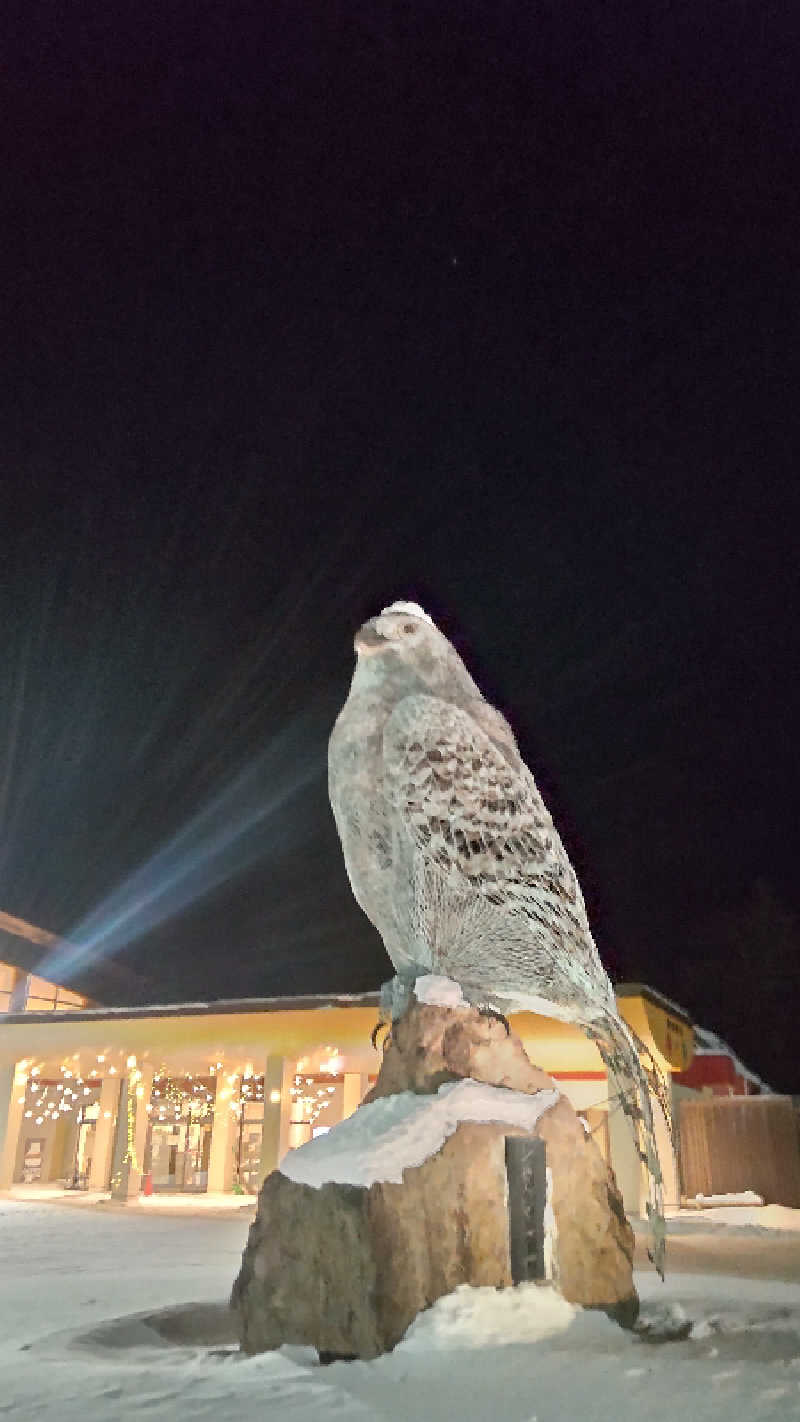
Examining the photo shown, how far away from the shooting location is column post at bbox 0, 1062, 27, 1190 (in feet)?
51.4

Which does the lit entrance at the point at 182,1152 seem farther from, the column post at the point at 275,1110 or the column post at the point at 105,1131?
the column post at the point at 275,1110

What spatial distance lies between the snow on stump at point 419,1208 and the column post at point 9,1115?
44.6 feet

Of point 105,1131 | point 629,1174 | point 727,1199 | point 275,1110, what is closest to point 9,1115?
point 105,1131

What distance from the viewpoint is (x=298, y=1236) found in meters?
3.99

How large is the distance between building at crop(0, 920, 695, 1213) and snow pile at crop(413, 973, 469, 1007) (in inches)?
334

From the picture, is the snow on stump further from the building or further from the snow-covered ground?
the building

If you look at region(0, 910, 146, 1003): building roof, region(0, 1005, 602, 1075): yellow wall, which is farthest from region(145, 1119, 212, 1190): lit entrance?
region(0, 910, 146, 1003): building roof

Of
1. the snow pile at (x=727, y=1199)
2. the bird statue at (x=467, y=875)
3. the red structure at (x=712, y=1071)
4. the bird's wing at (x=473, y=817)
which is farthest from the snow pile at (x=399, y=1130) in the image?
the red structure at (x=712, y=1071)

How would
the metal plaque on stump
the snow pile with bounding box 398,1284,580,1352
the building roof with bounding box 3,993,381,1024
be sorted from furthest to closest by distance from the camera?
the building roof with bounding box 3,993,381,1024, the metal plaque on stump, the snow pile with bounding box 398,1284,580,1352

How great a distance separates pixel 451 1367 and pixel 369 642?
348cm

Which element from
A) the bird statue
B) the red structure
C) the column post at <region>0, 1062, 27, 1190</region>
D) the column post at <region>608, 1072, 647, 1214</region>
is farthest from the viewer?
the red structure

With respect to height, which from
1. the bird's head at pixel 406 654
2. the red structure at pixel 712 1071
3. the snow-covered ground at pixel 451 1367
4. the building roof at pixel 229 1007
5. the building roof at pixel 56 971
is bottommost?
the snow-covered ground at pixel 451 1367

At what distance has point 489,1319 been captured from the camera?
3.84 meters

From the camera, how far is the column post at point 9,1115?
51.4 feet
